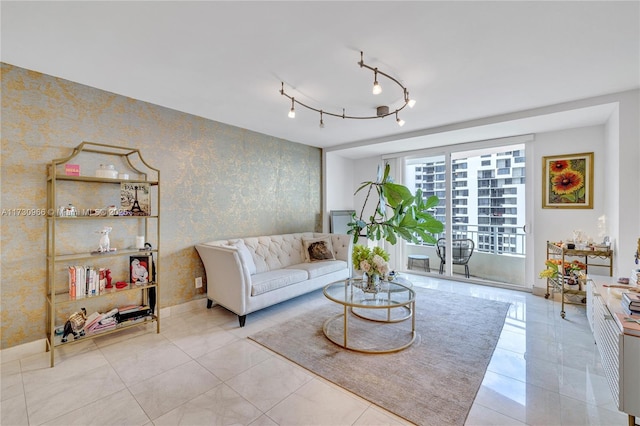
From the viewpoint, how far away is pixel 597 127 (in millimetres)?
3602

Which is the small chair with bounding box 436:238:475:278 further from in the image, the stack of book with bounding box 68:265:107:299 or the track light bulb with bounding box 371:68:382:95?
the stack of book with bounding box 68:265:107:299

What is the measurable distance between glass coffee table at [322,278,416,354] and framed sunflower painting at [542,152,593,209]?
8.79 feet

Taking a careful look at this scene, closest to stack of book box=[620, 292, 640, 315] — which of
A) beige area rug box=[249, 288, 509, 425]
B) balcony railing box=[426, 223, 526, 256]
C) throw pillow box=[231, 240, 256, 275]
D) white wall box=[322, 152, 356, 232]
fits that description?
beige area rug box=[249, 288, 509, 425]

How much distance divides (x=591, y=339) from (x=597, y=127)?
2.76 metres

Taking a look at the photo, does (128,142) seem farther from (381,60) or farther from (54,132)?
(381,60)

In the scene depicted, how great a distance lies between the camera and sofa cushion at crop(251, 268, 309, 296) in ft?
10.1

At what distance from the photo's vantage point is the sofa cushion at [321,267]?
12.3 feet

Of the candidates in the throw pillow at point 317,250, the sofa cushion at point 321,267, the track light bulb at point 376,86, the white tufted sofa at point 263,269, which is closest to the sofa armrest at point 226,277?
the white tufted sofa at point 263,269

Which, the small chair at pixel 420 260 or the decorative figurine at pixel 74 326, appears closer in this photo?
the decorative figurine at pixel 74 326

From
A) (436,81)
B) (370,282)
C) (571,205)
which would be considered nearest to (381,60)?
(436,81)

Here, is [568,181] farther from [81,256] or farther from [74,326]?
[74,326]

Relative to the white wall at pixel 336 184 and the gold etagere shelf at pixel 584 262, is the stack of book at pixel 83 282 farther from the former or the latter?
the gold etagere shelf at pixel 584 262

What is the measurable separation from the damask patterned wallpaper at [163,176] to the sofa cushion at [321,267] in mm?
908

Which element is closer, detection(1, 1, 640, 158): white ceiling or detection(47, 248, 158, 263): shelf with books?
detection(1, 1, 640, 158): white ceiling
